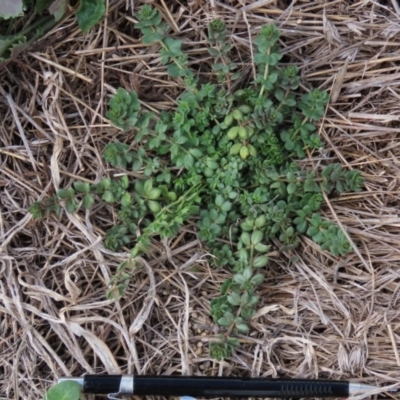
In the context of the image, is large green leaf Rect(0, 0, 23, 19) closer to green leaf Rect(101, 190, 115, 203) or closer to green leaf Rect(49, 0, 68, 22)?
green leaf Rect(49, 0, 68, 22)

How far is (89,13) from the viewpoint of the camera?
1.72 m

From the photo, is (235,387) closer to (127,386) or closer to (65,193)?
(127,386)

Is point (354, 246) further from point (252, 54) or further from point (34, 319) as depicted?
point (34, 319)

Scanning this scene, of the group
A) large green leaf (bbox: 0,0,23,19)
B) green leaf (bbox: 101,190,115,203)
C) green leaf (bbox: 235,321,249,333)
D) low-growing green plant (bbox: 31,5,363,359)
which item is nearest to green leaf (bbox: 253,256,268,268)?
low-growing green plant (bbox: 31,5,363,359)

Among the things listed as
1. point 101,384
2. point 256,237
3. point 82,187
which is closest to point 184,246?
point 256,237

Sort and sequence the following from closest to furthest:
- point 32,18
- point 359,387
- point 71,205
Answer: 1. point 359,387
2. point 71,205
3. point 32,18

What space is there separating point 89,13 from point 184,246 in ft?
2.34

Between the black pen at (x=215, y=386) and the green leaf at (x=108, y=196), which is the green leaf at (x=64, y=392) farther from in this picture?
the green leaf at (x=108, y=196)

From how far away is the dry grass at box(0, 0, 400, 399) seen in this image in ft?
5.35

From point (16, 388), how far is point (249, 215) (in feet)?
2.62

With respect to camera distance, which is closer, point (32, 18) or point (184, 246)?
point (184, 246)

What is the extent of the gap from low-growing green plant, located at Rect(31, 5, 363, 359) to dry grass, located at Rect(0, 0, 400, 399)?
0.20ft

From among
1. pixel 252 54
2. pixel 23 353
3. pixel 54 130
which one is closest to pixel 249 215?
pixel 252 54

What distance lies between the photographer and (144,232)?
5.36 feet
